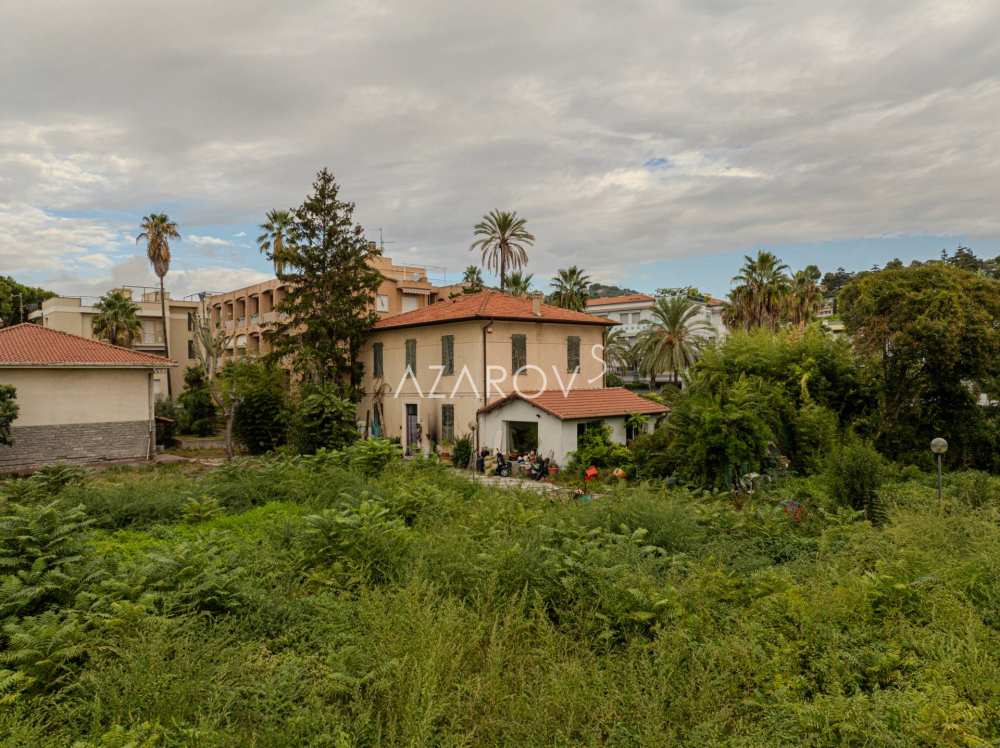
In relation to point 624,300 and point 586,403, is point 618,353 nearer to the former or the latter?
point 624,300

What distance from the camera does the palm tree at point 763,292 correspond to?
3978 centimetres

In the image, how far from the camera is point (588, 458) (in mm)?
22750

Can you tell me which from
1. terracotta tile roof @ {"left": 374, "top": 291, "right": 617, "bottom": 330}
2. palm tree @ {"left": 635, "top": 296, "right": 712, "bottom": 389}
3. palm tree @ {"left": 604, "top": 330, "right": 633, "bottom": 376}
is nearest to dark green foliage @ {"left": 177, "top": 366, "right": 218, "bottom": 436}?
terracotta tile roof @ {"left": 374, "top": 291, "right": 617, "bottom": 330}

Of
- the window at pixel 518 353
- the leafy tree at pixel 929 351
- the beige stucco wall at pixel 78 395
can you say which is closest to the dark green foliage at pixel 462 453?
the window at pixel 518 353

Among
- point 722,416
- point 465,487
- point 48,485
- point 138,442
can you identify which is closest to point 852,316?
point 722,416

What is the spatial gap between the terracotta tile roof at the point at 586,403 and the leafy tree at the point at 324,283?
9.33 meters

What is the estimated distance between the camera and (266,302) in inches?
1762

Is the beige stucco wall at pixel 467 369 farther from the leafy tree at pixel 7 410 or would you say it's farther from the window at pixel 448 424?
the leafy tree at pixel 7 410

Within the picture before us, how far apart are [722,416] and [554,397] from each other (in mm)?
9612

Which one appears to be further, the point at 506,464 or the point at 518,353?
the point at 518,353

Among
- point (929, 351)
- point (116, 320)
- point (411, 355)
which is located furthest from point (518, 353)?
point (116, 320)

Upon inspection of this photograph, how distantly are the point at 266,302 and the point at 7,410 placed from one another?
24492 millimetres

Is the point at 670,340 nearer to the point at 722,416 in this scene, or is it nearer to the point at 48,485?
the point at 722,416

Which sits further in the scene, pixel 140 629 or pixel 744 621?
pixel 744 621
